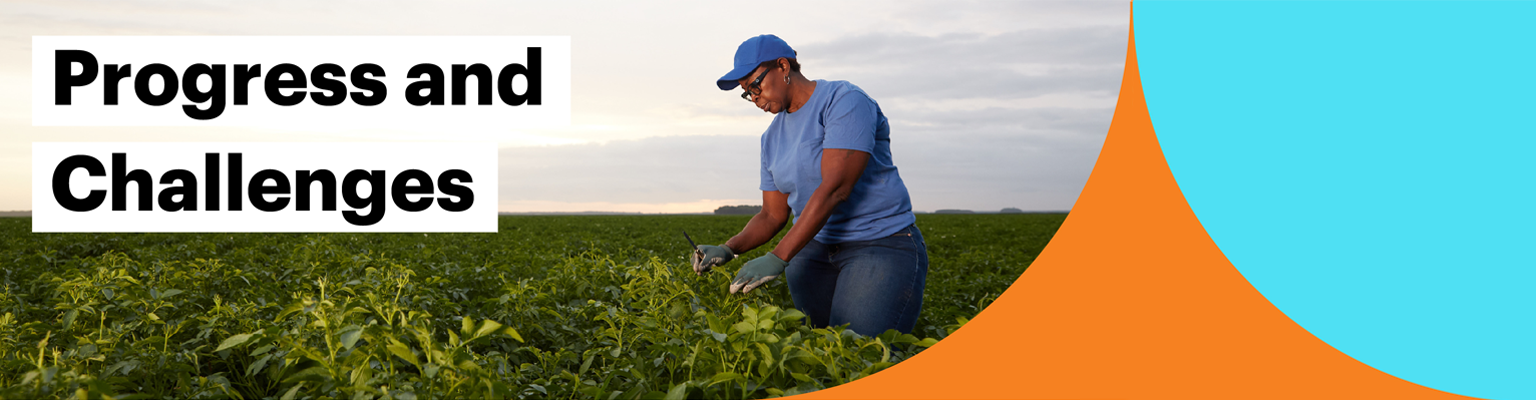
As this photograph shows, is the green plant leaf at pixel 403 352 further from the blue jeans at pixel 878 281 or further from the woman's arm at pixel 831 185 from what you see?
the blue jeans at pixel 878 281

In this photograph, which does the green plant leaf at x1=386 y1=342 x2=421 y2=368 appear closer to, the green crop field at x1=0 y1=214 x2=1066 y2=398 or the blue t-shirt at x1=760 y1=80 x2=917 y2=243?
the green crop field at x1=0 y1=214 x2=1066 y2=398

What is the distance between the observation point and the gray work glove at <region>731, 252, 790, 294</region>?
2.54m

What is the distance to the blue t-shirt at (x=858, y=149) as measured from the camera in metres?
2.47

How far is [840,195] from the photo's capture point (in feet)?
8.09

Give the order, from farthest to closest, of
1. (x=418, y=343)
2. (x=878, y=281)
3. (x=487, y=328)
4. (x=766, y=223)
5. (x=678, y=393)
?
(x=766, y=223)
(x=878, y=281)
(x=418, y=343)
(x=487, y=328)
(x=678, y=393)

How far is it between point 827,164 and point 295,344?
1412 millimetres

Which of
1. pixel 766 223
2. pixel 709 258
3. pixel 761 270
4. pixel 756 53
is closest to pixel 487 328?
pixel 761 270

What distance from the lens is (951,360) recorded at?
1.69 m

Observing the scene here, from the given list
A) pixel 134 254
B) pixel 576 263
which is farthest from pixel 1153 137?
pixel 134 254

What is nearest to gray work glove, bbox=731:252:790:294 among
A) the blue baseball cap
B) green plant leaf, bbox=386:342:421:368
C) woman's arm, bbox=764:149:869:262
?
woman's arm, bbox=764:149:869:262

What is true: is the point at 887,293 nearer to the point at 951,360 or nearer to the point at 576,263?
the point at 951,360

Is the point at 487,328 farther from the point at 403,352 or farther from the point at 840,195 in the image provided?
the point at 840,195

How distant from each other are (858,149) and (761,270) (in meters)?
0.47

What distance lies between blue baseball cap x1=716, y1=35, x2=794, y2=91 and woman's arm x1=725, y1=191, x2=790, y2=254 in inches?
19.8
